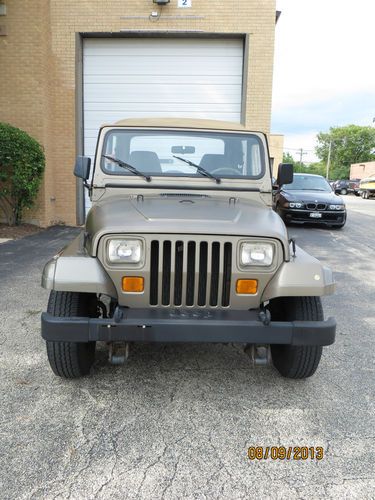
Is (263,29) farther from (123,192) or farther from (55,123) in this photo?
(123,192)

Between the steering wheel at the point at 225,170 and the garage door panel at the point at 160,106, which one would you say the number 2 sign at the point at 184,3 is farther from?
the steering wheel at the point at 225,170

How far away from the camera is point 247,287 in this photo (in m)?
2.68

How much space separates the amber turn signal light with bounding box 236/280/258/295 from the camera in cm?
266

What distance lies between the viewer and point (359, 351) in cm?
377

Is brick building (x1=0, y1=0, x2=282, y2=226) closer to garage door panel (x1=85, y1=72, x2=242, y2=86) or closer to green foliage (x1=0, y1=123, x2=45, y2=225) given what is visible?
garage door panel (x1=85, y1=72, x2=242, y2=86)

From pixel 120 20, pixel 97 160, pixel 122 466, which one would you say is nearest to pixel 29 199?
pixel 120 20

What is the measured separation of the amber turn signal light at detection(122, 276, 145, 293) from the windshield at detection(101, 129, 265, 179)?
1.33 metres

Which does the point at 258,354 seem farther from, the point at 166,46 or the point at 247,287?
the point at 166,46

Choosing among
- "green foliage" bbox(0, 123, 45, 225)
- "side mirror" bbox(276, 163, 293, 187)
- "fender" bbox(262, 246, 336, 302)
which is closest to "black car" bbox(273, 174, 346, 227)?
"green foliage" bbox(0, 123, 45, 225)

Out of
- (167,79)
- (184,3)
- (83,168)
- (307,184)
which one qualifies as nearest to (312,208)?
(307,184)

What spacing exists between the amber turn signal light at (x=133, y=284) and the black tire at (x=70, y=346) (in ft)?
1.08

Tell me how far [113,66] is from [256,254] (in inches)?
367

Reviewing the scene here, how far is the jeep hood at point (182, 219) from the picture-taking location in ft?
8.63

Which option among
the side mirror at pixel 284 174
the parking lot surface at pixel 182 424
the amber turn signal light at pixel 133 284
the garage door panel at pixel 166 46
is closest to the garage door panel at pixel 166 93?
the garage door panel at pixel 166 46
